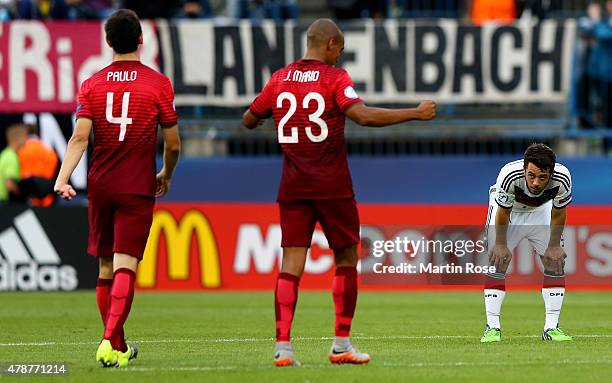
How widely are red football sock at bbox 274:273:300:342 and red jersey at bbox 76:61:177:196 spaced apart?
3.80 ft

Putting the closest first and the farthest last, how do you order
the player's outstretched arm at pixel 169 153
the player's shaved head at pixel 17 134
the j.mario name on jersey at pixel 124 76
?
the j.mario name on jersey at pixel 124 76 → the player's outstretched arm at pixel 169 153 → the player's shaved head at pixel 17 134

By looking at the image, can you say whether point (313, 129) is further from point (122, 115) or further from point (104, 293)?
point (104, 293)

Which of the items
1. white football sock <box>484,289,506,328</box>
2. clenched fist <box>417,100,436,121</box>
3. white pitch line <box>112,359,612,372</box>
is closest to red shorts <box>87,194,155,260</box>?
white pitch line <box>112,359,612,372</box>

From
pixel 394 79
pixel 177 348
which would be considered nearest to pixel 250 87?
pixel 394 79

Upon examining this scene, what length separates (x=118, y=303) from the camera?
9.96m

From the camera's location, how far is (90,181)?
10.2m

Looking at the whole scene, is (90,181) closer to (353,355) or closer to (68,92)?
(353,355)

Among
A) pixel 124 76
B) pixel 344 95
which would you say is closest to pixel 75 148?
pixel 124 76

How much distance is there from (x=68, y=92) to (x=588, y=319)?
393 inches

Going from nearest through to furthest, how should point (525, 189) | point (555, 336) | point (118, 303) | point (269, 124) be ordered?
1. point (118, 303)
2. point (525, 189)
3. point (555, 336)
4. point (269, 124)

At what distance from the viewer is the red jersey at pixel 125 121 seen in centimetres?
1011

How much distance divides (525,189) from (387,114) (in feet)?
8.98

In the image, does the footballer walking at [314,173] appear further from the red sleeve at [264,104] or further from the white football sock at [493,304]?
the white football sock at [493,304]

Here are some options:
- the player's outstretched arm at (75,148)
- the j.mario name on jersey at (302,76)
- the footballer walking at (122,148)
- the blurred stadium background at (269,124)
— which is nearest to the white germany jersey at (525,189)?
the j.mario name on jersey at (302,76)
